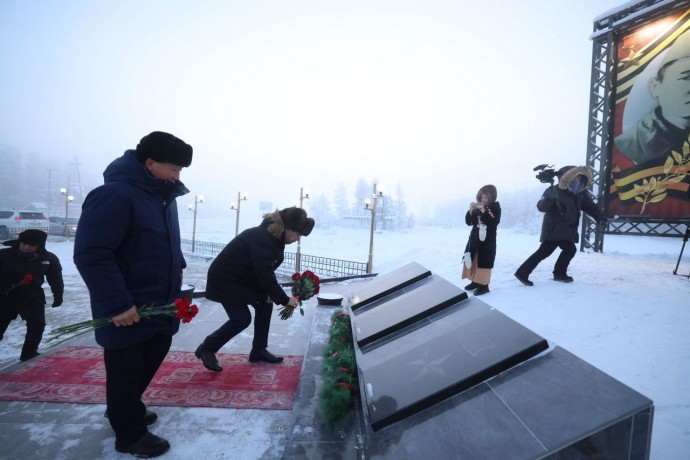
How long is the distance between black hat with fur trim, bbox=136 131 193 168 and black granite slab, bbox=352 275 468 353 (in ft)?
6.75

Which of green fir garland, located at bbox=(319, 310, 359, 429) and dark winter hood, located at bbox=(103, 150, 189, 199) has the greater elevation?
dark winter hood, located at bbox=(103, 150, 189, 199)

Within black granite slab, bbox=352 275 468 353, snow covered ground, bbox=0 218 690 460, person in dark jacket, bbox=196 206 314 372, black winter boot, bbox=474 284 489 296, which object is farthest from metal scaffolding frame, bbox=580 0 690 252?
person in dark jacket, bbox=196 206 314 372

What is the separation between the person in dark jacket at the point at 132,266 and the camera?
184 cm

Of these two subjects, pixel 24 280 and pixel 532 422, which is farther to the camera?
pixel 24 280

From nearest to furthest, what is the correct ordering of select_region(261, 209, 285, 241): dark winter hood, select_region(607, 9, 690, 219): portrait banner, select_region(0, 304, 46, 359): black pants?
select_region(261, 209, 285, 241): dark winter hood → select_region(0, 304, 46, 359): black pants → select_region(607, 9, 690, 219): portrait banner

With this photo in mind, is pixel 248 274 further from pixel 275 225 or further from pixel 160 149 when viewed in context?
pixel 160 149

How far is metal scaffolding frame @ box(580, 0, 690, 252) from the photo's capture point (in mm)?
7547

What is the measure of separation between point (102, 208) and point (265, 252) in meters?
1.39

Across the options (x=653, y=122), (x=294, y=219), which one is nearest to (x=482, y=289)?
(x=294, y=219)

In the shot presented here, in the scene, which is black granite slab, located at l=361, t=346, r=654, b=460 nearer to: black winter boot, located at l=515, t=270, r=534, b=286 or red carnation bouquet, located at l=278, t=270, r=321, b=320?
red carnation bouquet, located at l=278, t=270, r=321, b=320

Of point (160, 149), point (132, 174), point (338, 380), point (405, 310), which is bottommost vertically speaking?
point (338, 380)

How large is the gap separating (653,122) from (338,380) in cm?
961

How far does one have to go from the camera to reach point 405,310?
3188 mm

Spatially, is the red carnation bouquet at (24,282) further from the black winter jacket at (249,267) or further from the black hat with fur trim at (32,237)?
the black winter jacket at (249,267)
